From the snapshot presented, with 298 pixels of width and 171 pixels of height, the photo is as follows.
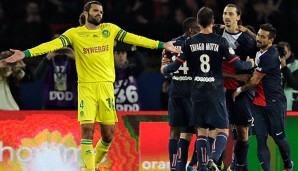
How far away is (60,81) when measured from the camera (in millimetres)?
17453

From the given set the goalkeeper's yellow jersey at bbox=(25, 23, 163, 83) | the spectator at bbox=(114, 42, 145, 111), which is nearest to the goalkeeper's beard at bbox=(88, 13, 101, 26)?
the goalkeeper's yellow jersey at bbox=(25, 23, 163, 83)

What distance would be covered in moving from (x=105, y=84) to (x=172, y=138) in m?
1.47

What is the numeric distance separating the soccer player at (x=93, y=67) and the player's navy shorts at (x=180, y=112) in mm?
990

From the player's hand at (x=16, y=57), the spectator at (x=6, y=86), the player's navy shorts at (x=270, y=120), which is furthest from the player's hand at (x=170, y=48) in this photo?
the spectator at (x=6, y=86)

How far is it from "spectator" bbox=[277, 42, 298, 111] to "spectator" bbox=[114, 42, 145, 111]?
236cm

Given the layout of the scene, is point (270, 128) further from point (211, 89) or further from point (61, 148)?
point (61, 148)

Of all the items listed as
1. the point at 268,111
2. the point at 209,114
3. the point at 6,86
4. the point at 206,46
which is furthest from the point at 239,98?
the point at 6,86

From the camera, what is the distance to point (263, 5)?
781 inches

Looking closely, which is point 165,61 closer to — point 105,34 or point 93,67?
point 105,34

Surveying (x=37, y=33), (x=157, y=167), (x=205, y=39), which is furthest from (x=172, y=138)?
(x=37, y=33)

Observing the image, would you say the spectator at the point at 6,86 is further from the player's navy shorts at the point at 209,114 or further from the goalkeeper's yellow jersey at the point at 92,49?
the player's navy shorts at the point at 209,114

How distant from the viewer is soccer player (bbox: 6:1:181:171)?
1427 centimetres

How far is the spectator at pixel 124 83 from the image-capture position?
17.6 meters

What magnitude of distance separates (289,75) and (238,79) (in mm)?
2225
